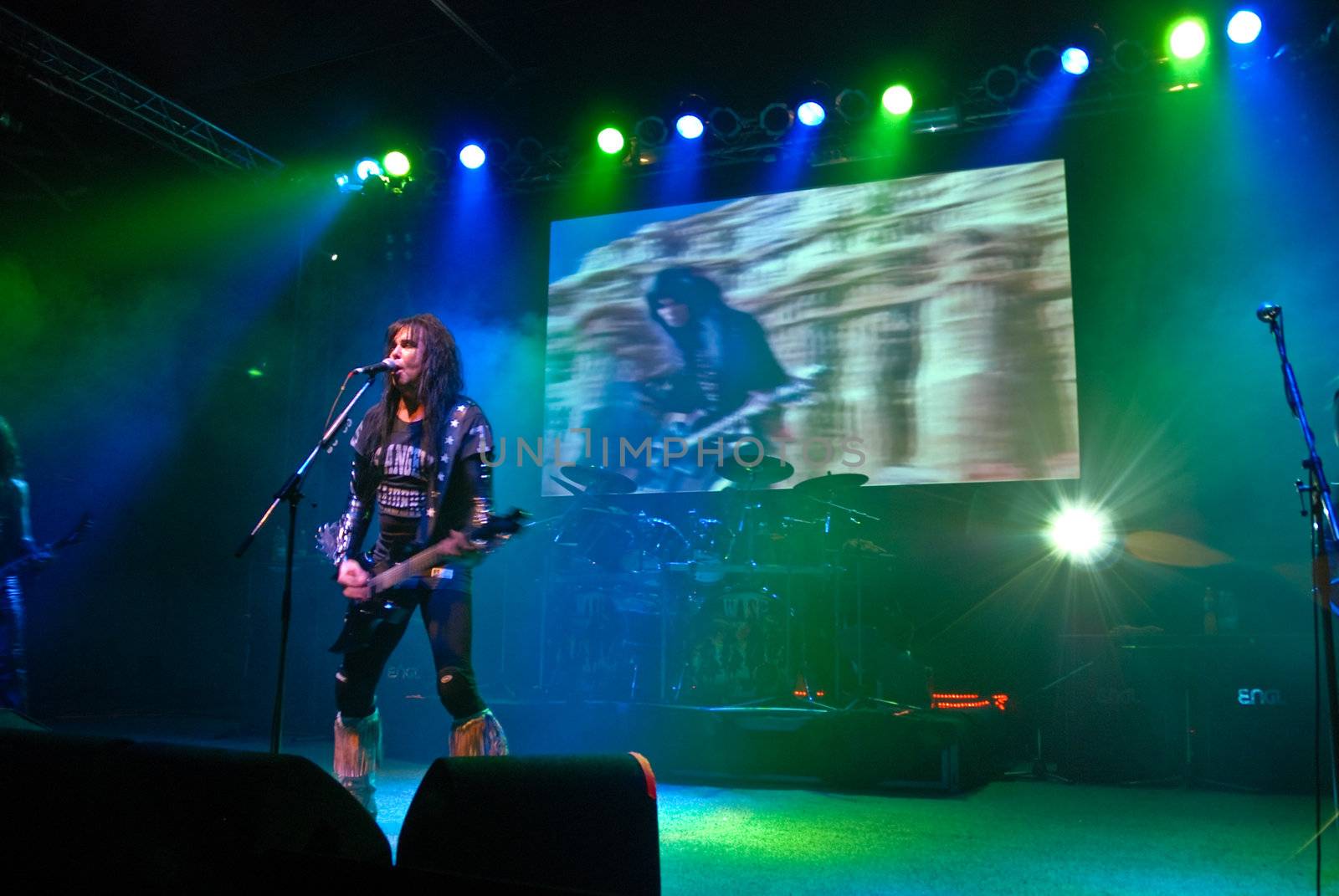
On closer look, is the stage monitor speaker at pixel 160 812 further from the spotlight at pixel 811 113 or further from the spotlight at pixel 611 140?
the spotlight at pixel 611 140

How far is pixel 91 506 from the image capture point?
841 cm

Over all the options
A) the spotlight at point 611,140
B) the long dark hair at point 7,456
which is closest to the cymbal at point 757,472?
the spotlight at point 611,140

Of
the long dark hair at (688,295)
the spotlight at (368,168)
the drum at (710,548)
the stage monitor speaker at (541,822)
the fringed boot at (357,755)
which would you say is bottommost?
the fringed boot at (357,755)

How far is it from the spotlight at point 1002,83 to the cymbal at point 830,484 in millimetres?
2732

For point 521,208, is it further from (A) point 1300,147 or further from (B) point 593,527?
(A) point 1300,147

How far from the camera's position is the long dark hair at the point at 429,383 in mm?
3408

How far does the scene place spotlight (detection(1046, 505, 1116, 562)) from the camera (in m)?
6.67

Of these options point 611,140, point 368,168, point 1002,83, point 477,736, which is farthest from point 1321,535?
Result: point 368,168

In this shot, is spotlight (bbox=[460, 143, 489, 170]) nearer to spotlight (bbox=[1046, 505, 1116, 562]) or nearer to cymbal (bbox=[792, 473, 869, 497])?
cymbal (bbox=[792, 473, 869, 497])

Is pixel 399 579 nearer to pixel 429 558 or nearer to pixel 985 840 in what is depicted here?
pixel 429 558

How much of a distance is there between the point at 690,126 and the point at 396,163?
2.32 meters

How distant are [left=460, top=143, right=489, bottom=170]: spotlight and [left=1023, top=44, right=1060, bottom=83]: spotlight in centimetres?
388

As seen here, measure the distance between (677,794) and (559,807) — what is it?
12.4 ft

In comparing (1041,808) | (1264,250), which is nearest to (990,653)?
(1041,808)
